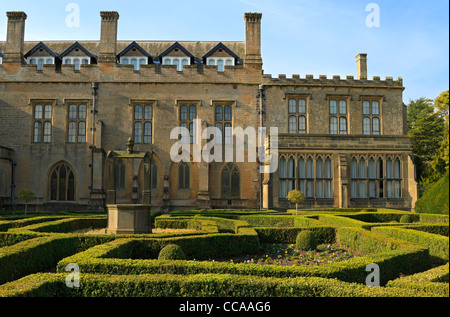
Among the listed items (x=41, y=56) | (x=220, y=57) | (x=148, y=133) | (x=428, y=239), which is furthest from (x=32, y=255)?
(x=41, y=56)

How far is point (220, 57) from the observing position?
31812mm

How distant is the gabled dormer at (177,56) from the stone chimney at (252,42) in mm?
4691

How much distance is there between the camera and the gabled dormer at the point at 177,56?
31.7 m

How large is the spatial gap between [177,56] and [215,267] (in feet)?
87.5

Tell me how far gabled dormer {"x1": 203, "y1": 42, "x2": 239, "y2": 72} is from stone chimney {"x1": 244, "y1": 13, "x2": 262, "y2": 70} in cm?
156

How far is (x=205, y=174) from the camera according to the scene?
94.8ft

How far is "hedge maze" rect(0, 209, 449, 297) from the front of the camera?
6516mm

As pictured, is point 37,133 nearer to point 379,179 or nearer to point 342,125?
point 342,125

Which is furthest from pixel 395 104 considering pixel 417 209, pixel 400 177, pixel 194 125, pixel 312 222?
pixel 312 222

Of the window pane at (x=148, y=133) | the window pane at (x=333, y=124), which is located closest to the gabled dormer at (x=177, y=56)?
the window pane at (x=148, y=133)

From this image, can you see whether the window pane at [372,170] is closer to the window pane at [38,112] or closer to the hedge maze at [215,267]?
the hedge maze at [215,267]

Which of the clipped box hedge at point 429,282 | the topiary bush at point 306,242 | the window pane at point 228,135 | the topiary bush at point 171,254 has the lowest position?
the topiary bush at point 306,242
